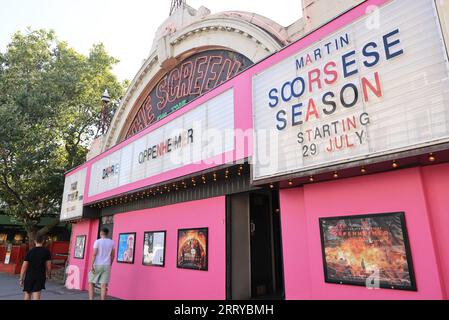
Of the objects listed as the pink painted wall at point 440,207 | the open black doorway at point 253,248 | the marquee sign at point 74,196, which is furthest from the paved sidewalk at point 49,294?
the pink painted wall at point 440,207

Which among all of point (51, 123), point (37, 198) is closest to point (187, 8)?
point (51, 123)

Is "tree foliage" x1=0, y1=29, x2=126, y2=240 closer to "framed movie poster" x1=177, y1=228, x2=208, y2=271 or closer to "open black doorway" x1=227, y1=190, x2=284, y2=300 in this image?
"framed movie poster" x1=177, y1=228, x2=208, y2=271

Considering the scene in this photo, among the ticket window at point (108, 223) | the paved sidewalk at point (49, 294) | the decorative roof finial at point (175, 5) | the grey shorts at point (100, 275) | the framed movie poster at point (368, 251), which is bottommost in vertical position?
the paved sidewalk at point (49, 294)

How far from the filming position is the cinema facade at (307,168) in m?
4.20

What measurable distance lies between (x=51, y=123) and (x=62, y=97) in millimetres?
1963

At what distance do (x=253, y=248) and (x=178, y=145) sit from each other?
138 inches

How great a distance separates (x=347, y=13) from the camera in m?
5.23

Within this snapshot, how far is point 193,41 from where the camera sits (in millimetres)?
11812

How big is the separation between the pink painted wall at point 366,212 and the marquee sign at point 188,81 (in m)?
5.53

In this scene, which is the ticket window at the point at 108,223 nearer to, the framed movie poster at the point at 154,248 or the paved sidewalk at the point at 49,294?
the paved sidewalk at the point at 49,294

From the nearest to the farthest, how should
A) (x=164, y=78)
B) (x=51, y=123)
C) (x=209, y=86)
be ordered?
1. (x=209, y=86)
2. (x=164, y=78)
3. (x=51, y=123)

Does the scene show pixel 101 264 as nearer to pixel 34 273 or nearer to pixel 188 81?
pixel 34 273

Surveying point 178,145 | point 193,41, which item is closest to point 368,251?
point 178,145
